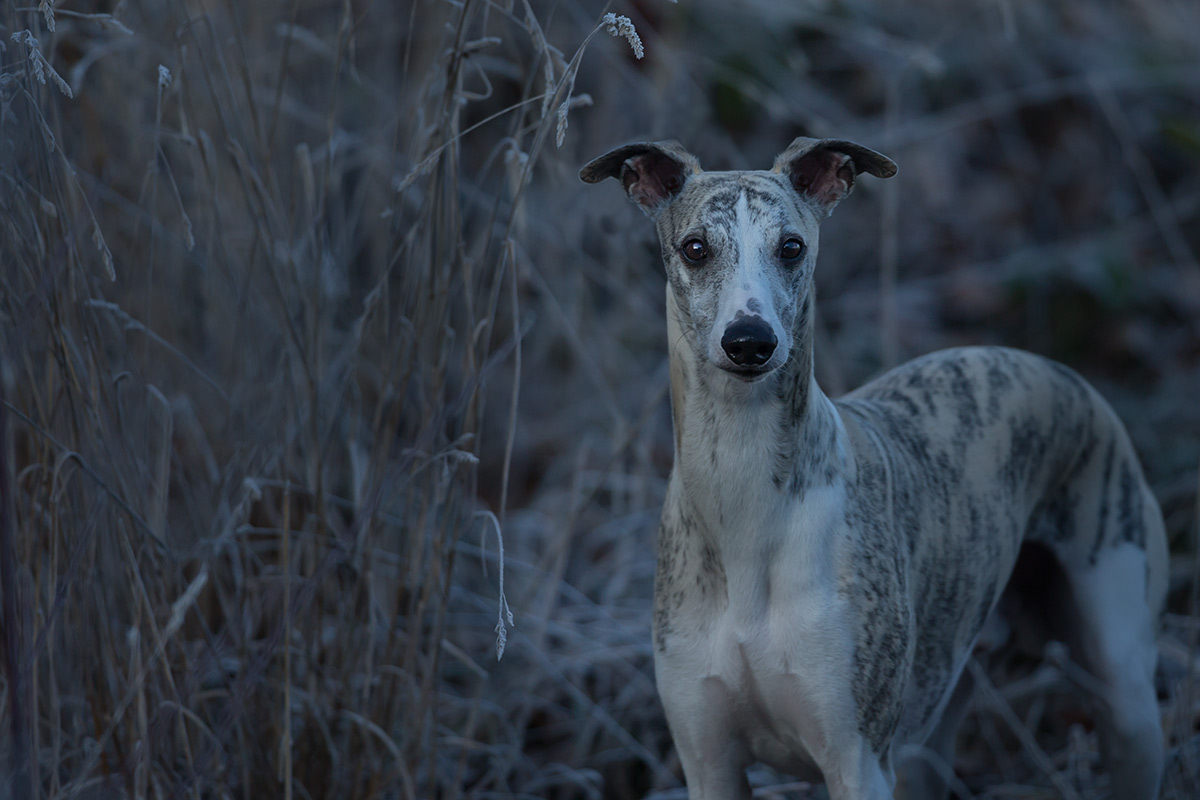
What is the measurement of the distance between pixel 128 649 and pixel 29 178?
1.11 metres

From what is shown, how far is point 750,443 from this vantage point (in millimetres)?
2623

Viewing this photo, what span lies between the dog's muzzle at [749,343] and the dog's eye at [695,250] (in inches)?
10.3

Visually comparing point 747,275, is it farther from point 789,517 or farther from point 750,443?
point 789,517

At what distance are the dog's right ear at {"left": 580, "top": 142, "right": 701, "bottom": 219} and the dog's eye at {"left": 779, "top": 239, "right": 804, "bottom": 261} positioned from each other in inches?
13.7

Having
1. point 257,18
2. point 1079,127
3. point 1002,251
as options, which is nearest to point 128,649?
point 257,18

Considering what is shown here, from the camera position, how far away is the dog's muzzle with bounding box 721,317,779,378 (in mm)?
2322

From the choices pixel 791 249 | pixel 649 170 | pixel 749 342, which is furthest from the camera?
pixel 649 170

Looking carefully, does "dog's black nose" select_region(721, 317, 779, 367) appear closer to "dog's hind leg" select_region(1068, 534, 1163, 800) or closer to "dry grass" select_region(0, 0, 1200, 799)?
"dry grass" select_region(0, 0, 1200, 799)

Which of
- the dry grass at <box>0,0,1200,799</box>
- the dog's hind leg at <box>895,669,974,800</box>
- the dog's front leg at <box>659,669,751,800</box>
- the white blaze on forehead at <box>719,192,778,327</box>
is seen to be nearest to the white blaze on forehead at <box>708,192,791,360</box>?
the white blaze on forehead at <box>719,192,778,327</box>

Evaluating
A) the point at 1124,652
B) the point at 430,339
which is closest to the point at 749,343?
the point at 430,339

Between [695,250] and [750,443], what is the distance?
417 millimetres

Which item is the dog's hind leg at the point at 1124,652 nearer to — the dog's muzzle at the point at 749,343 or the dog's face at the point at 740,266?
the dog's face at the point at 740,266

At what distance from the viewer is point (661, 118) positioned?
441 centimetres

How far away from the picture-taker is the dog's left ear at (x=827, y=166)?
2.76 m
